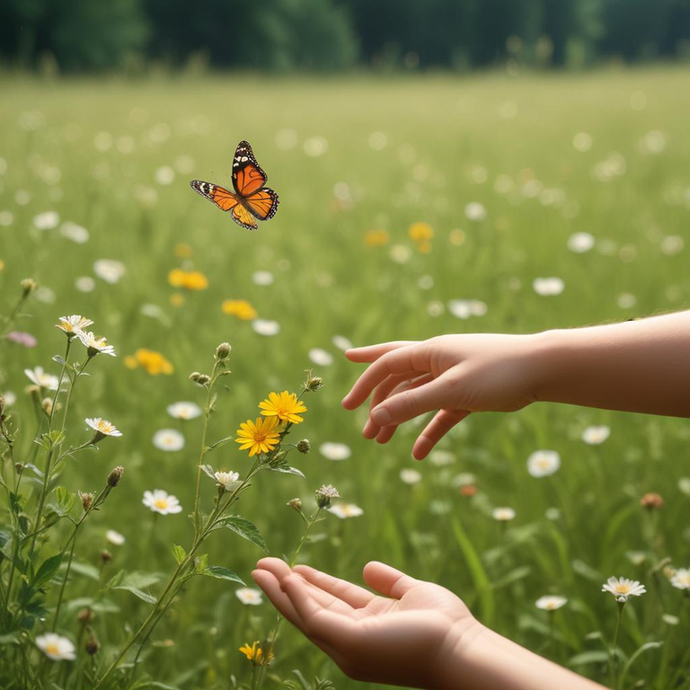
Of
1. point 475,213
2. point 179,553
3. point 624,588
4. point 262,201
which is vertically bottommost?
point 624,588

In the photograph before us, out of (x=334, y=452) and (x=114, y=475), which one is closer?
(x=114, y=475)

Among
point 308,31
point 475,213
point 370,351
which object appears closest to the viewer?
point 370,351

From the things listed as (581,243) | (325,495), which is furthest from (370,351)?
(581,243)

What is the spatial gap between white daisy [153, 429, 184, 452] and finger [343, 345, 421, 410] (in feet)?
2.03

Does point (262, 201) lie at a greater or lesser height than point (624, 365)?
greater

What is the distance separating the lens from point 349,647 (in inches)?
30.9

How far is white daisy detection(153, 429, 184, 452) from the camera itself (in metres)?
1.57

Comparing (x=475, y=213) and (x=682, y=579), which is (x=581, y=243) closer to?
(x=475, y=213)

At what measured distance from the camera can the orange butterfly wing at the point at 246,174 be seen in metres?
0.83

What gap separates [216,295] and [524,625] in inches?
57.7

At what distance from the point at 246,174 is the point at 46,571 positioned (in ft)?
1.43

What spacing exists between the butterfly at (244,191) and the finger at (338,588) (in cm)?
38

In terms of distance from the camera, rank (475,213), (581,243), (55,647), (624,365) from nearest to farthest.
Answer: (55,647) < (624,365) < (581,243) < (475,213)

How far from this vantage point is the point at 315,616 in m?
0.80
